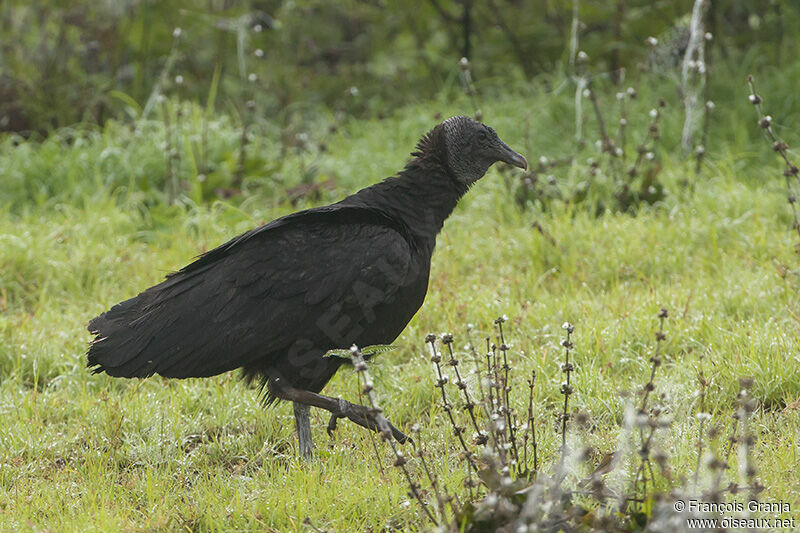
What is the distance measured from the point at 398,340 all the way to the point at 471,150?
1.14 m

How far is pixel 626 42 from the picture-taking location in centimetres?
750

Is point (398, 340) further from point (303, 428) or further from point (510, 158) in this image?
point (510, 158)

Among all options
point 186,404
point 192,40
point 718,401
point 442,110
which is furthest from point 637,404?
point 192,40

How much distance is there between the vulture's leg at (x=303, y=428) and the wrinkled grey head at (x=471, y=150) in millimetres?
1173

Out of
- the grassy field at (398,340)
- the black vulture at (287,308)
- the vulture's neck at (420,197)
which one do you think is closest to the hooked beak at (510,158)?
the vulture's neck at (420,197)

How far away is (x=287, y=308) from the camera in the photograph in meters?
3.41

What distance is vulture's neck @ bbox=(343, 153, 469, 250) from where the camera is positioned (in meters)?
3.72

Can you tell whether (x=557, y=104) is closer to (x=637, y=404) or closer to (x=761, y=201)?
(x=761, y=201)

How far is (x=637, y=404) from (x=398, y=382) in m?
1.08

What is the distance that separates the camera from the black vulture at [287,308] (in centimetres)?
341

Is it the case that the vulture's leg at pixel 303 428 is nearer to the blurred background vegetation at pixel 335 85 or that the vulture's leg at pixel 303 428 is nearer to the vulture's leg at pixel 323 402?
the vulture's leg at pixel 323 402

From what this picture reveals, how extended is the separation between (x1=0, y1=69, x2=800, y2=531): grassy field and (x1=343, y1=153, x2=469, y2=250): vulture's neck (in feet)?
2.41

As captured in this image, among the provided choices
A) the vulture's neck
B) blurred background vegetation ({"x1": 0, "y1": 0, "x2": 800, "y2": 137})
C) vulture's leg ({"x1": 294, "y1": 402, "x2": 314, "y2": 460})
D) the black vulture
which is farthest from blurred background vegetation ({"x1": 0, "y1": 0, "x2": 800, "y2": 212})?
vulture's leg ({"x1": 294, "y1": 402, "x2": 314, "y2": 460})

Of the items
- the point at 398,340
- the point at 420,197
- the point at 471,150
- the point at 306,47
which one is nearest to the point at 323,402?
the point at 420,197
